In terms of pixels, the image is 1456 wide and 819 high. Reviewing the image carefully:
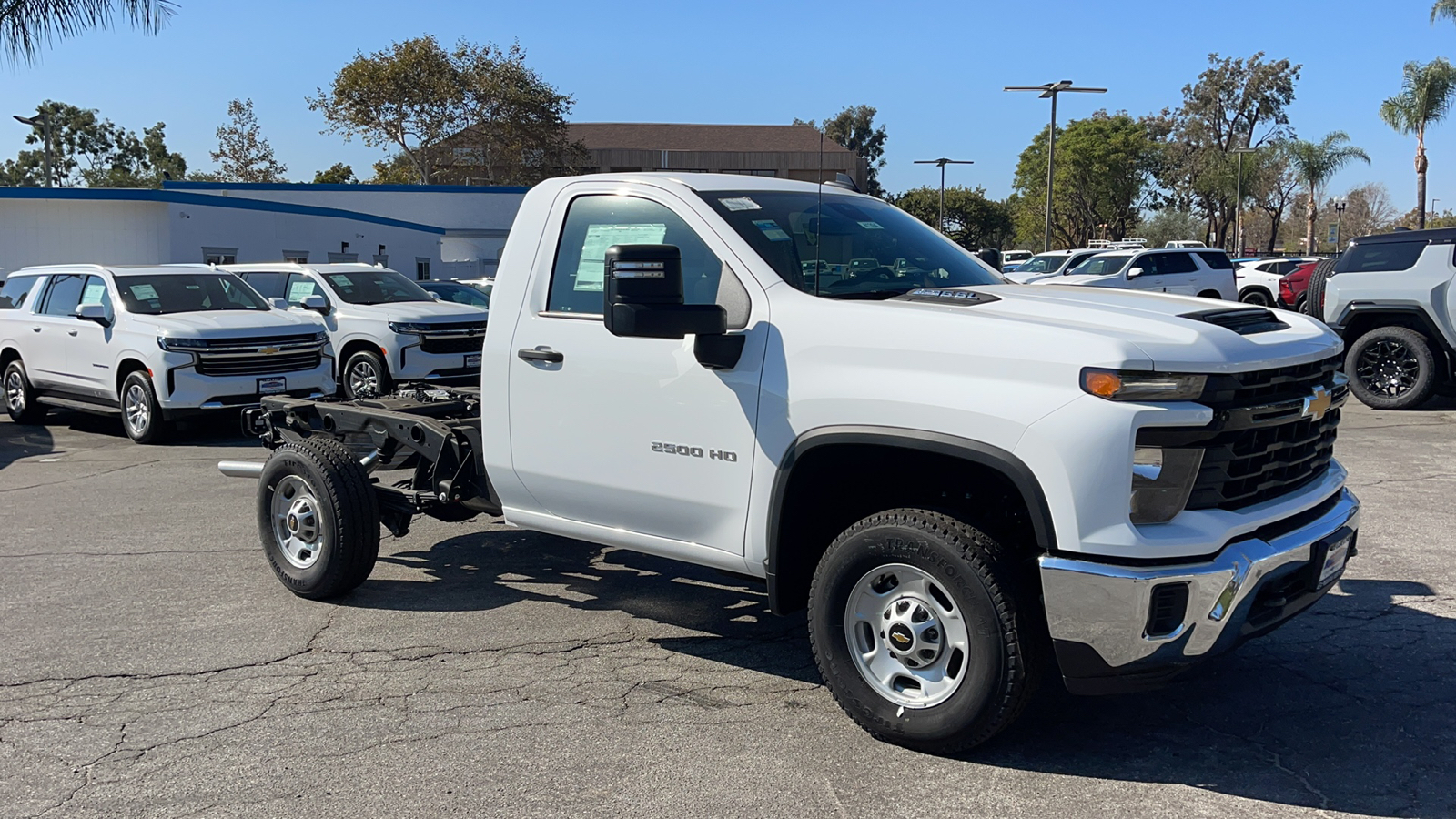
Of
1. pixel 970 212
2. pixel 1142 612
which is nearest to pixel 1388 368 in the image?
Result: pixel 1142 612

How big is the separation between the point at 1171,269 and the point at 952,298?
2191 cm

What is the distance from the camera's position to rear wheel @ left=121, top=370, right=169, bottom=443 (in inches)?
464

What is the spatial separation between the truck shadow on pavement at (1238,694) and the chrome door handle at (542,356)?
1.40m

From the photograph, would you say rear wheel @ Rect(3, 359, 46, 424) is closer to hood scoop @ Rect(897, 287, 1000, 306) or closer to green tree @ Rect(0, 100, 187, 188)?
hood scoop @ Rect(897, 287, 1000, 306)

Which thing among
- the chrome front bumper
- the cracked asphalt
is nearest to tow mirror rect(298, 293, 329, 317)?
the cracked asphalt

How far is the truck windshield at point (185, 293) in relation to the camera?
493 inches

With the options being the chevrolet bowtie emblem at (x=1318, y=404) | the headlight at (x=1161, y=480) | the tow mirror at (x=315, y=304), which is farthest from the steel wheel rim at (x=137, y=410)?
the chevrolet bowtie emblem at (x=1318, y=404)

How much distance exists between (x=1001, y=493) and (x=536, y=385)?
1967mm

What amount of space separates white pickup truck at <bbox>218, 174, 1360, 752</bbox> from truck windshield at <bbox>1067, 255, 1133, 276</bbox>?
20.3m

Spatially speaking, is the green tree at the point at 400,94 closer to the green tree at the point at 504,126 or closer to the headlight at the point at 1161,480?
the green tree at the point at 504,126

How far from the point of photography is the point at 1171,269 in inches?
954

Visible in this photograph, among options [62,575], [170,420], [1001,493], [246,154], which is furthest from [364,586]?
[246,154]

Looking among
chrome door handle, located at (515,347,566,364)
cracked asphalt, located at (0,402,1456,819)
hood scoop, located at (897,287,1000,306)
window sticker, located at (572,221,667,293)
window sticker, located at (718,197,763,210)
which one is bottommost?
cracked asphalt, located at (0,402,1456,819)

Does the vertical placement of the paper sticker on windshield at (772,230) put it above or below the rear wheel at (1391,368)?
above
